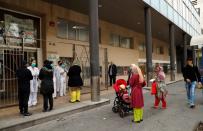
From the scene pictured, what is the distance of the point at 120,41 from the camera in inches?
1078

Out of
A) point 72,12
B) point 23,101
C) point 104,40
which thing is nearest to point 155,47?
point 104,40

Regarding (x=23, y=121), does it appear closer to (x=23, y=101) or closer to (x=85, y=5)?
(x=23, y=101)

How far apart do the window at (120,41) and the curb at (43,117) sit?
13895 millimetres

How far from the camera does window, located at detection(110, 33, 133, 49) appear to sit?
25.7m

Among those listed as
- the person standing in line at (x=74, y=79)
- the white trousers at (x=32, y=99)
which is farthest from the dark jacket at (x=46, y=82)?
the person standing in line at (x=74, y=79)

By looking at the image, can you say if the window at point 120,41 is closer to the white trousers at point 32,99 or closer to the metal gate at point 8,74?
the metal gate at point 8,74

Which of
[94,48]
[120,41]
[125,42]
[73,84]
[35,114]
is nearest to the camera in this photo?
[35,114]

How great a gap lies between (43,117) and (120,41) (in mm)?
18783

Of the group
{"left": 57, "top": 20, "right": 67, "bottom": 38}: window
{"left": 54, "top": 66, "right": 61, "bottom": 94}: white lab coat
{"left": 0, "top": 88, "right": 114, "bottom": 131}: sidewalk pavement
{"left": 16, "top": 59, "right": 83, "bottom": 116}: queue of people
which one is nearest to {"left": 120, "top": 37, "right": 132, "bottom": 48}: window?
{"left": 57, "top": 20, "right": 67, "bottom": 38}: window

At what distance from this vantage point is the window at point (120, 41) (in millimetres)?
25725

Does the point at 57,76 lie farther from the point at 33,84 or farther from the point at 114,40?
the point at 114,40

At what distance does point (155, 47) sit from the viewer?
3828 centimetres

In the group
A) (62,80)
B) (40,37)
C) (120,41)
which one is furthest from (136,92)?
(120,41)

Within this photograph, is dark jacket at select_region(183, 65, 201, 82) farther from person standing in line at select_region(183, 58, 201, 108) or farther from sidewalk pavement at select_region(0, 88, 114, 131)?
sidewalk pavement at select_region(0, 88, 114, 131)
